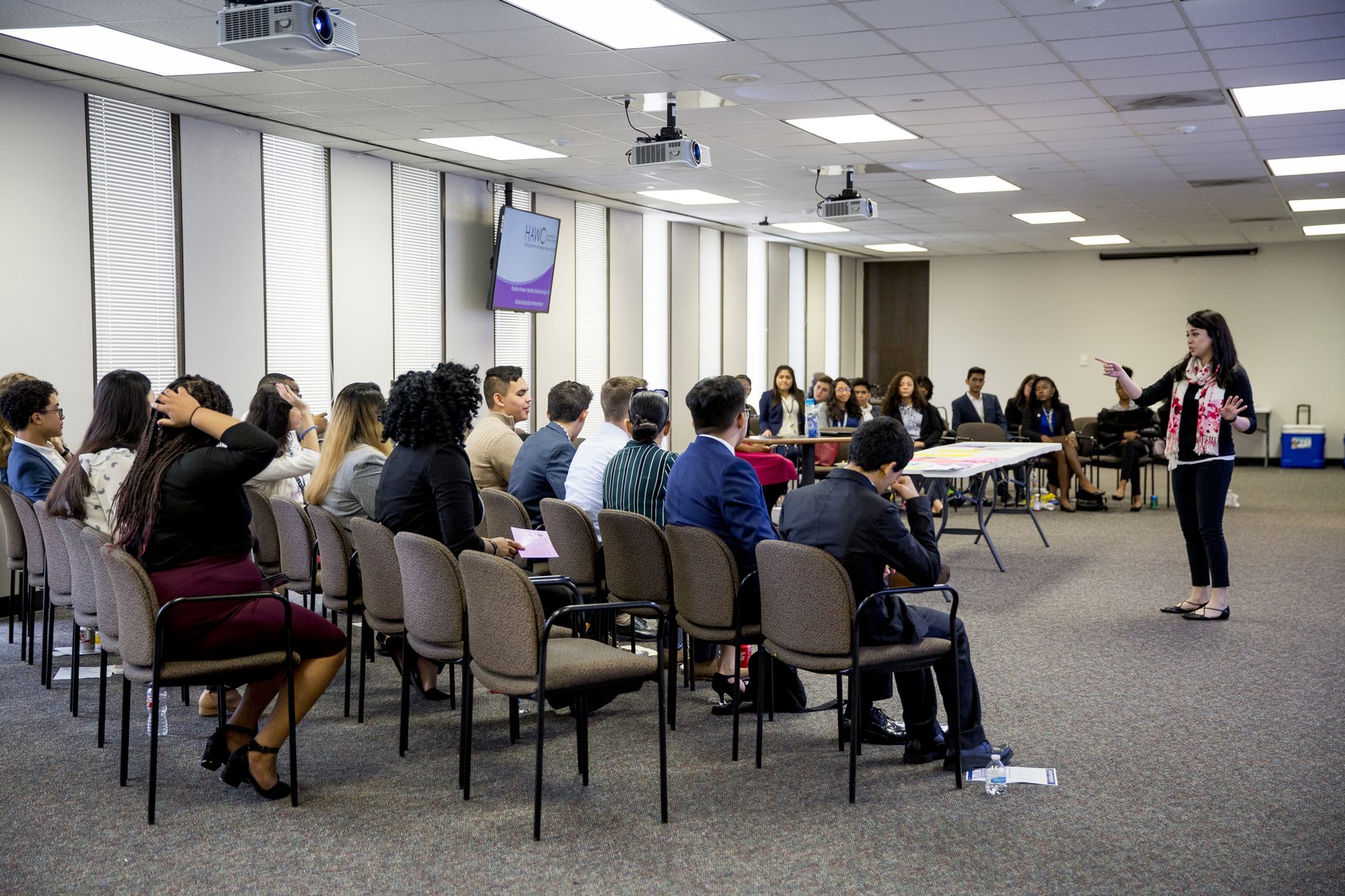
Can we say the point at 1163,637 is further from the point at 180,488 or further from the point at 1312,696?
the point at 180,488

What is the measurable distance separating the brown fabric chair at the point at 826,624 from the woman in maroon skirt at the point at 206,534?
1471mm

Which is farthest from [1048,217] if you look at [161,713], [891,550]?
[161,713]

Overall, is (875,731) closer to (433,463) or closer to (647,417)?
(647,417)

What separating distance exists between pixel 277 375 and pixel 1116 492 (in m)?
9.00

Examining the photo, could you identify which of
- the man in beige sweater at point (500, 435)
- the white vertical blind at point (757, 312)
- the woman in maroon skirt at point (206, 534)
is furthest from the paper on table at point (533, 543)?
the white vertical blind at point (757, 312)

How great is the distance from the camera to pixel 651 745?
4.08 metres

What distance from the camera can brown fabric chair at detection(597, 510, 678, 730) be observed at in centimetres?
424

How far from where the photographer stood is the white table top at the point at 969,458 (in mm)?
7059

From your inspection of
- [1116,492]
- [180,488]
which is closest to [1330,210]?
[1116,492]

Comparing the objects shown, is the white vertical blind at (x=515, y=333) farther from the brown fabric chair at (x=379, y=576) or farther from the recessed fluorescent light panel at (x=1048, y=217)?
the brown fabric chair at (x=379, y=576)

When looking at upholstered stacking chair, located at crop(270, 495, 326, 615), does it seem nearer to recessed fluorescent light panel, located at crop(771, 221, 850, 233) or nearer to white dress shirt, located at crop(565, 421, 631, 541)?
white dress shirt, located at crop(565, 421, 631, 541)

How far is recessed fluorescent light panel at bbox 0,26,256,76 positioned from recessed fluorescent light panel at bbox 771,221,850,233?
27.9 feet

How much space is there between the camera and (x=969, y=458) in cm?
786

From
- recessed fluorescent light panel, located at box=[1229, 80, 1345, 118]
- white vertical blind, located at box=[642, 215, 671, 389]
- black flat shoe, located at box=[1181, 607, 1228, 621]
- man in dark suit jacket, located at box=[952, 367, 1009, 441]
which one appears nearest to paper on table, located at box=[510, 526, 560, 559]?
black flat shoe, located at box=[1181, 607, 1228, 621]
